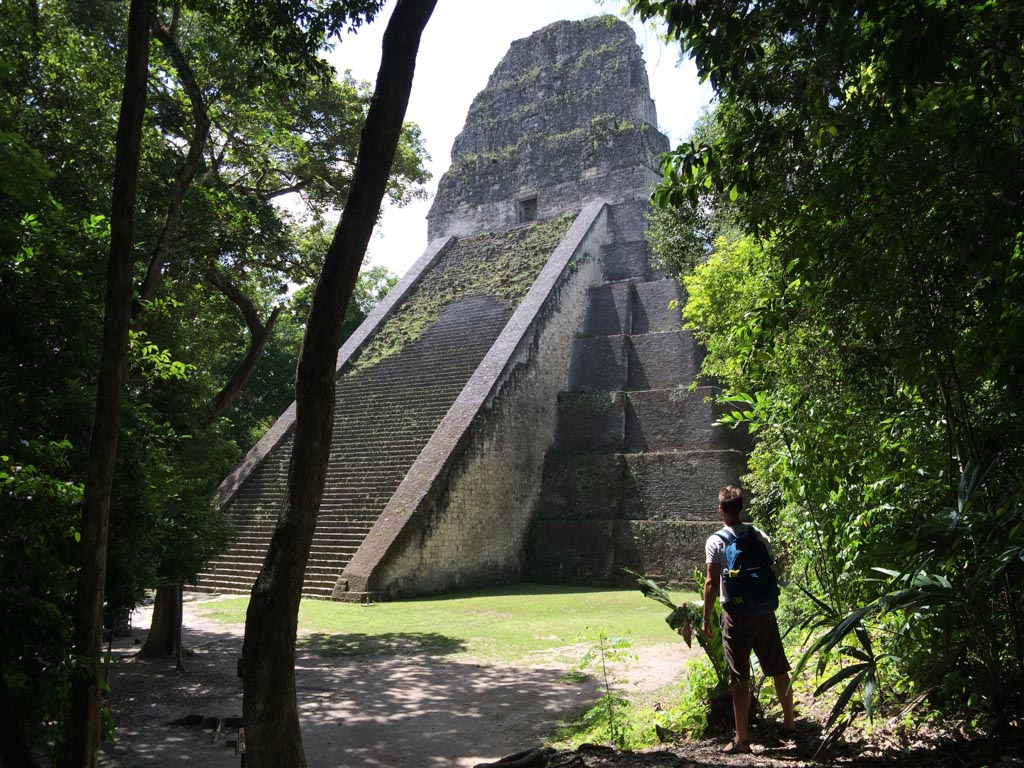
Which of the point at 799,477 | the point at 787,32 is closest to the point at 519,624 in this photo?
the point at 799,477

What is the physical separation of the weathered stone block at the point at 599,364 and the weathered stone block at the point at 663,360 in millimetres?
180

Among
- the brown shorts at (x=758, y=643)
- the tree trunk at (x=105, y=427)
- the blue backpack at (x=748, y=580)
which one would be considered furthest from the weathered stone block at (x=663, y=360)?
the tree trunk at (x=105, y=427)

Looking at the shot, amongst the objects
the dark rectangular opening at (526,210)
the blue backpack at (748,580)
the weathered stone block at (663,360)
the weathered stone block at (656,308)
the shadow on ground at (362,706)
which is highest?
the dark rectangular opening at (526,210)

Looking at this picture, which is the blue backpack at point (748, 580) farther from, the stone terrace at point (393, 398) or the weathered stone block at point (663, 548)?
the weathered stone block at point (663, 548)

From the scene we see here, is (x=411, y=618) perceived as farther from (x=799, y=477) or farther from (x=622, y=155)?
(x=622, y=155)

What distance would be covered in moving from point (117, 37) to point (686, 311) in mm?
7880

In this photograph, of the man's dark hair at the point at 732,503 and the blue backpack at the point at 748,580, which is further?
the man's dark hair at the point at 732,503

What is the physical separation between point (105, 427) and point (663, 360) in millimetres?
13296

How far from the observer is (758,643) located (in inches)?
156

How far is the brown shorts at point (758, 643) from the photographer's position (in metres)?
3.93

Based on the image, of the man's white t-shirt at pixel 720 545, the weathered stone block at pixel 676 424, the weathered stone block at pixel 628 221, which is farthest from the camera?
the weathered stone block at pixel 628 221

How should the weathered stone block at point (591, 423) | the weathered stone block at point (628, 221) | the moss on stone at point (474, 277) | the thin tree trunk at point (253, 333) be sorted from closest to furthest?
the thin tree trunk at point (253, 333), the weathered stone block at point (591, 423), the moss on stone at point (474, 277), the weathered stone block at point (628, 221)

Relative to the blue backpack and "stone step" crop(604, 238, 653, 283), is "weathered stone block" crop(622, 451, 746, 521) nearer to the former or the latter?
"stone step" crop(604, 238, 653, 283)

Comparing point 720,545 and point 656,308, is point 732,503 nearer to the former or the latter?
point 720,545
